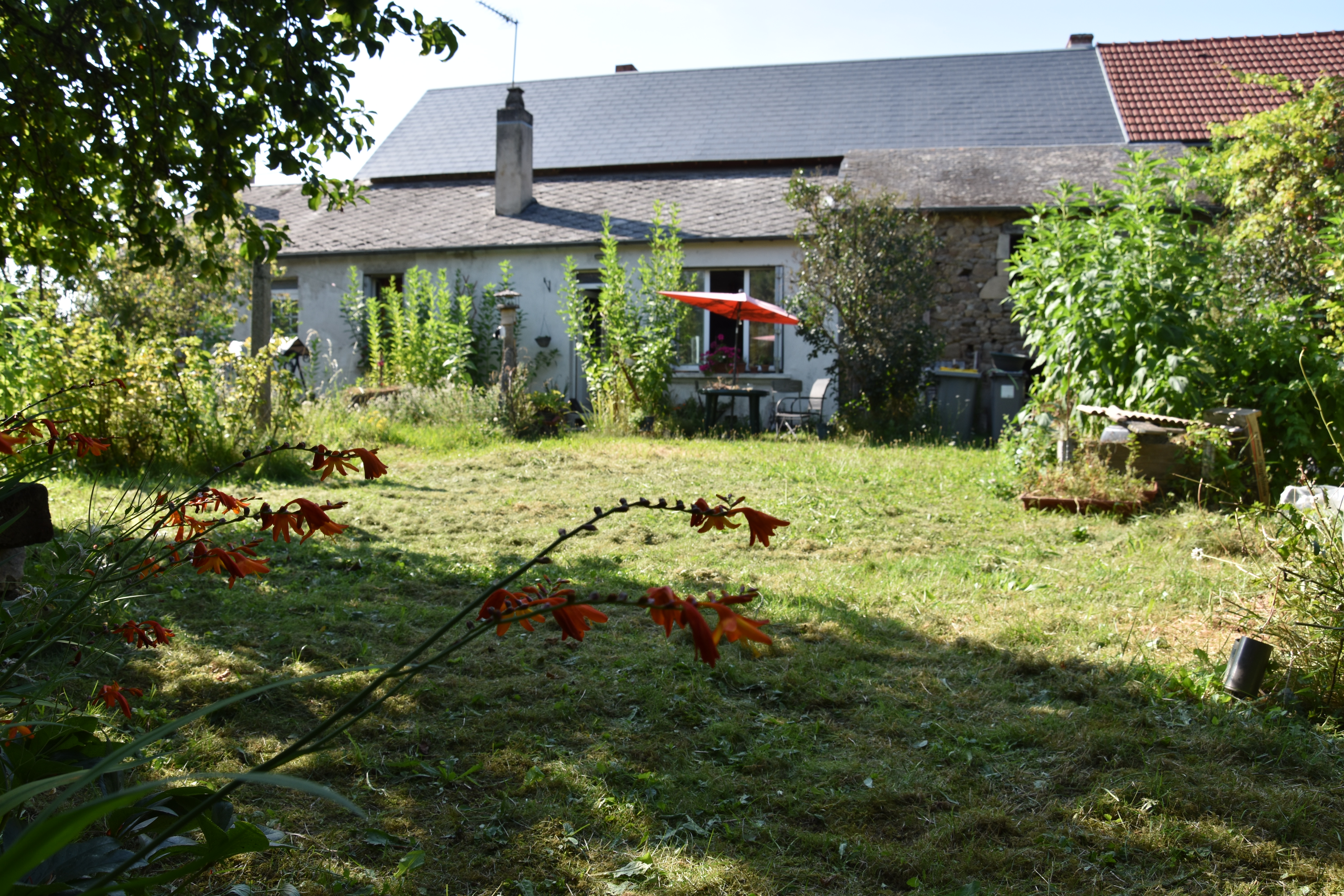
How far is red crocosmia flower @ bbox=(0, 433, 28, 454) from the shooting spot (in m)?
1.73

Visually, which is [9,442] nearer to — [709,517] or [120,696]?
[120,696]

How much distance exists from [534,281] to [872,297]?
18.0ft

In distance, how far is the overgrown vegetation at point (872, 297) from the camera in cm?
1081

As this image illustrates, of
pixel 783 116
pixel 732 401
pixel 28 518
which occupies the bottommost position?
pixel 28 518

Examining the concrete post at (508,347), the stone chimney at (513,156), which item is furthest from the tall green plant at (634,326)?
the stone chimney at (513,156)

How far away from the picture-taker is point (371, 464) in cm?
160

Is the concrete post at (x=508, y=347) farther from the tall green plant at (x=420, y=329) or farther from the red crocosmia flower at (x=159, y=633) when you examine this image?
the red crocosmia flower at (x=159, y=633)

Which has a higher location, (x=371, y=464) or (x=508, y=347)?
(x=508, y=347)

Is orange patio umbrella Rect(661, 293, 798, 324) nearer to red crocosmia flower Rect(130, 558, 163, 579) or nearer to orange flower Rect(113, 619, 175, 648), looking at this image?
orange flower Rect(113, 619, 175, 648)

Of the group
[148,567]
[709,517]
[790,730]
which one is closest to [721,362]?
[790,730]

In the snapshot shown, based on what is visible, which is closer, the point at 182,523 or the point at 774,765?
the point at 182,523

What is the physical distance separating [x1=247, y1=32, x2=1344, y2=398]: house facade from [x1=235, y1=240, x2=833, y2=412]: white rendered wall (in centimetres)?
3

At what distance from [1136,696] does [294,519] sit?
2607 mm

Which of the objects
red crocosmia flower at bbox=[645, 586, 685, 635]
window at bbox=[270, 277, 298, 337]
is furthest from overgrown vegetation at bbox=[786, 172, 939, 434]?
red crocosmia flower at bbox=[645, 586, 685, 635]
